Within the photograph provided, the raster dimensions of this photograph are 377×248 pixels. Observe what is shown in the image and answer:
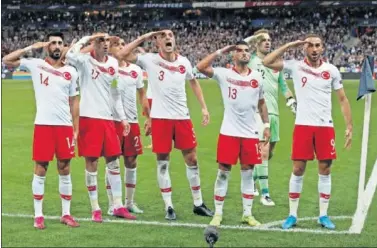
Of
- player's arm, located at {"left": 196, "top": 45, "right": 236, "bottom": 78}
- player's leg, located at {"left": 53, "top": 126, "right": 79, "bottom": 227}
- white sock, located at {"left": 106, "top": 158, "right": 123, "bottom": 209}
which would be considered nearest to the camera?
player's leg, located at {"left": 53, "top": 126, "right": 79, "bottom": 227}

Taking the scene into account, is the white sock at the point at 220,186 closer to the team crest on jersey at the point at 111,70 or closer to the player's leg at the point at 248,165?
the player's leg at the point at 248,165

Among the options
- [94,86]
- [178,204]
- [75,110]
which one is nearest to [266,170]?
[178,204]

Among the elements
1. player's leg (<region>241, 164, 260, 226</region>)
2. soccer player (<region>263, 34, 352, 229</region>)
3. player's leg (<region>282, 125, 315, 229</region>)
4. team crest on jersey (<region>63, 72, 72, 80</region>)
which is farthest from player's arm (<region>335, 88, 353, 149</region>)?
team crest on jersey (<region>63, 72, 72, 80</region>)

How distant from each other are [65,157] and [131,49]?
5.78 feet

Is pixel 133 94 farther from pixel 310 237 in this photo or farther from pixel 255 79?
pixel 310 237

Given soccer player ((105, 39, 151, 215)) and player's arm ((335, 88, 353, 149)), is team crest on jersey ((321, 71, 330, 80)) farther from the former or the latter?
soccer player ((105, 39, 151, 215))

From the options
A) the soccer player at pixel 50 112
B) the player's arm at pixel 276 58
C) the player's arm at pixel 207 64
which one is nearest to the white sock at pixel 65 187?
the soccer player at pixel 50 112

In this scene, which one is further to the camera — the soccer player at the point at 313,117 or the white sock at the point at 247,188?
the white sock at the point at 247,188

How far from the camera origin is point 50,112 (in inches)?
364

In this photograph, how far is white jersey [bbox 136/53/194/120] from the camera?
399 inches

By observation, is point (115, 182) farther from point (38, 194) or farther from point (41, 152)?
point (41, 152)

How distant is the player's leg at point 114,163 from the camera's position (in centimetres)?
976

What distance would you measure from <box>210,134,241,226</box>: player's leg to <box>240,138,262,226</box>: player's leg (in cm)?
10

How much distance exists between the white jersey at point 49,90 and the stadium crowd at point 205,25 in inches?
1990
